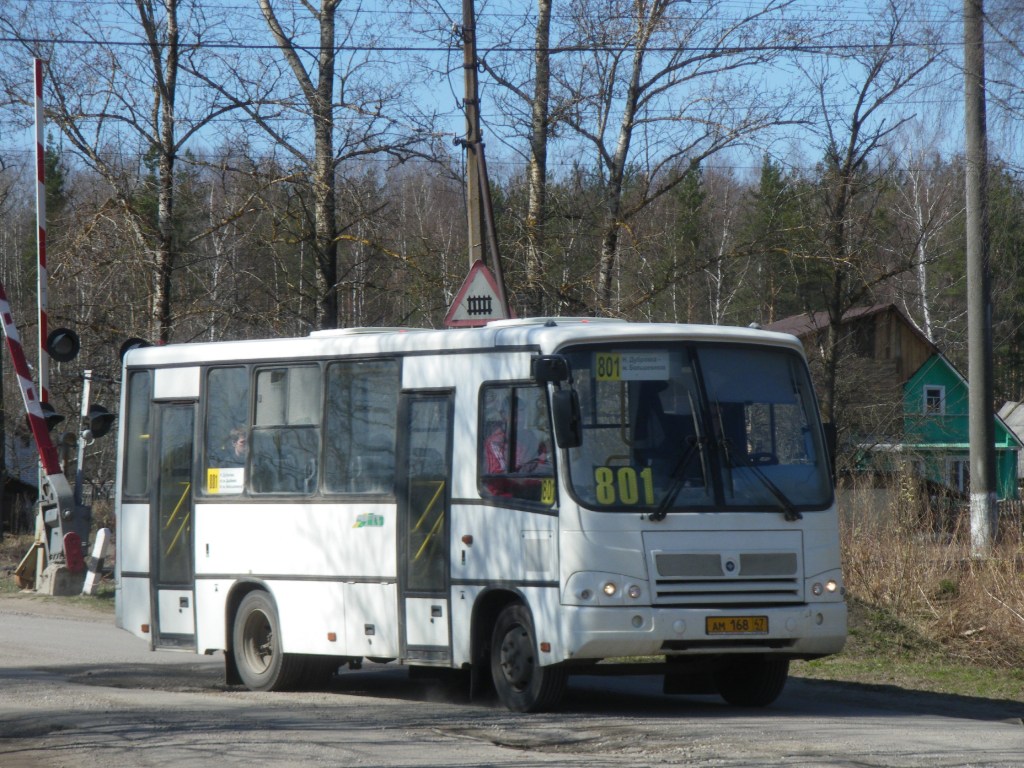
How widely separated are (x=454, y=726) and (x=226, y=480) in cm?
404

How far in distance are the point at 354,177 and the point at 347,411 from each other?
9212 mm

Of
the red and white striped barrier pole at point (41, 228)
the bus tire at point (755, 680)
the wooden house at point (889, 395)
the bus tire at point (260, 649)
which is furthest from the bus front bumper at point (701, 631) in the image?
the wooden house at point (889, 395)

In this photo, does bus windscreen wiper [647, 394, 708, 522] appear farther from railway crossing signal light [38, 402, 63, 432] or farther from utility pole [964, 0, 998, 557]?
railway crossing signal light [38, 402, 63, 432]

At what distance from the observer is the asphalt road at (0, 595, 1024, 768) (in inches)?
324

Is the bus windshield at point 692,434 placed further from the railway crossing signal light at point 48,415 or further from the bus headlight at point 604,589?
the railway crossing signal light at point 48,415

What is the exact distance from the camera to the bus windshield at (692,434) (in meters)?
10.2

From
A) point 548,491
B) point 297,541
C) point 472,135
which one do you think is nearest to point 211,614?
point 297,541

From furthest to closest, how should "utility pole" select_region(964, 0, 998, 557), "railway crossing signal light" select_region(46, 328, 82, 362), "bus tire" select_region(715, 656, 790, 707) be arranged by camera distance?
"railway crossing signal light" select_region(46, 328, 82, 362), "utility pole" select_region(964, 0, 998, 557), "bus tire" select_region(715, 656, 790, 707)

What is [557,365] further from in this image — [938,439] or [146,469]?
[938,439]

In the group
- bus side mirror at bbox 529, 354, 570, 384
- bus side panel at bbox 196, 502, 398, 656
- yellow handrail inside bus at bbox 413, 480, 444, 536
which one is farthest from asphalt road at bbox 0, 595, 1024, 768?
bus side mirror at bbox 529, 354, 570, 384

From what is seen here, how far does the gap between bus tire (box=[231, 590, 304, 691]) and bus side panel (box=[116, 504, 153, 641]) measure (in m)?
1.07

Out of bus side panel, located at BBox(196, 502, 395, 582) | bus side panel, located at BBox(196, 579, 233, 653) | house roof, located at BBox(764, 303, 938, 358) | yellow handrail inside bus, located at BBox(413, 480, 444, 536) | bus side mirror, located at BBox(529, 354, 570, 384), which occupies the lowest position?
bus side panel, located at BBox(196, 579, 233, 653)

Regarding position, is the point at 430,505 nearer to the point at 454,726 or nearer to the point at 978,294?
the point at 454,726

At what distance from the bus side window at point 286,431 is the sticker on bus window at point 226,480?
0.48 feet
